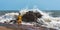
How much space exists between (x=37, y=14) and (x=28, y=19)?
476 mm

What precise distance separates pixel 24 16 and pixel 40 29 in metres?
2.04

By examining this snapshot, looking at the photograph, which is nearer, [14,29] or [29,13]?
[14,29]

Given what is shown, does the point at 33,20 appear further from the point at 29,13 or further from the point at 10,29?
the point at 10,29

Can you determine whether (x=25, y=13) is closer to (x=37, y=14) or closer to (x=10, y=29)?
(x=37, y=14)

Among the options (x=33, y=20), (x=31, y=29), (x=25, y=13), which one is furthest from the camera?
(x=25, y=13)

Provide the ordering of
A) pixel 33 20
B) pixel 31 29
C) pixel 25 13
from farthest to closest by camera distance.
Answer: pixel 25 13 < pixel 33 20 < pixel 31 29

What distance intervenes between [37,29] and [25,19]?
6.43 feet

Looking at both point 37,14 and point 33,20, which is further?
point 37,14

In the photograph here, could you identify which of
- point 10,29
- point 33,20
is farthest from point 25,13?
point 10,29

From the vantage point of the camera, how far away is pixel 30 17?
19.6 feet

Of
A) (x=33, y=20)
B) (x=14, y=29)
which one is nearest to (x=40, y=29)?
(x=14, y=29)

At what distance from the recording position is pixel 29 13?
6.04m

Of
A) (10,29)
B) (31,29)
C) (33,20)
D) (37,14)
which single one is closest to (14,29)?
(10,29)

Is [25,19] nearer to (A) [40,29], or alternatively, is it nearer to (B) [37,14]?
(B) [37,14]
